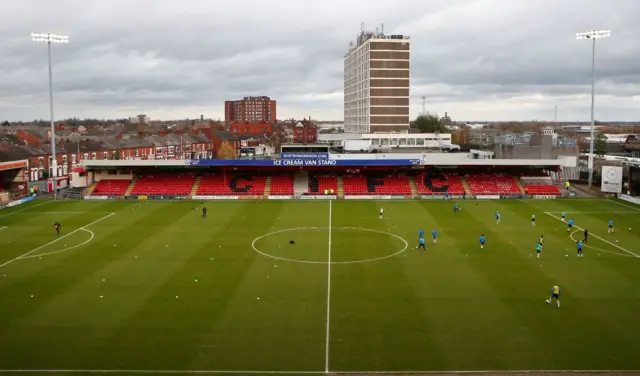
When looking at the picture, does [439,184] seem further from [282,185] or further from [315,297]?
[315,297]

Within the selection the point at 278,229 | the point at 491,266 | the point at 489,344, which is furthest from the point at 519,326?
the point at 278,229

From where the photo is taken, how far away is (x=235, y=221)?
50.1m

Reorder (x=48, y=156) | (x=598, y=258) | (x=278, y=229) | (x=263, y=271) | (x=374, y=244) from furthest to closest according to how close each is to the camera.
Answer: (x=48, y=156) → (x=278, y=229) → (x=374, y=244) → (x=598, y=258) → (x=263, y=271)

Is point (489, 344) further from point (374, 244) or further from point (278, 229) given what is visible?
point (278, 229)

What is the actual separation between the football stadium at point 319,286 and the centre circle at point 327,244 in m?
0.20

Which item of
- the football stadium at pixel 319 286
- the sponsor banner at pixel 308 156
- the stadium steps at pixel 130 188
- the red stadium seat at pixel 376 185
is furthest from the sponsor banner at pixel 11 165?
the red stadium seat at pixel 376 185

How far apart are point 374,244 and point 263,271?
10223mm

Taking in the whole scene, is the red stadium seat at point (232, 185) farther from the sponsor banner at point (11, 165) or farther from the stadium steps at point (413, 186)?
the sponsor banner at point (11, 165)

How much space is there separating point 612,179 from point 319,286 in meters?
46.9

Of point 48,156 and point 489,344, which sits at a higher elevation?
point 48,156

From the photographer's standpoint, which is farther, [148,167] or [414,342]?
[148,167]

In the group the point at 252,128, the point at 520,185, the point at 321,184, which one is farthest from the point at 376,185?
the point at 252,128

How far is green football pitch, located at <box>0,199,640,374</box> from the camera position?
67.4ft

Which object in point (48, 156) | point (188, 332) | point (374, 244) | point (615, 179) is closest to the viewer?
point (188, 332)
